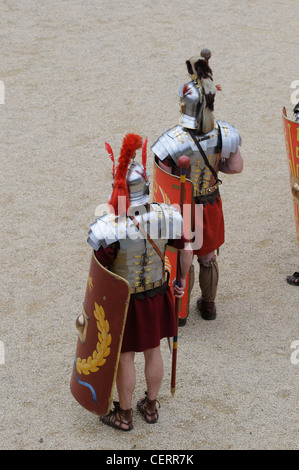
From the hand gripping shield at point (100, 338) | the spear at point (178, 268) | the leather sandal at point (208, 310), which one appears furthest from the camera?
the leather sandal at point (208, 310)

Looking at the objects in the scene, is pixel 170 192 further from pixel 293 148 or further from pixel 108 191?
pixel 108 191

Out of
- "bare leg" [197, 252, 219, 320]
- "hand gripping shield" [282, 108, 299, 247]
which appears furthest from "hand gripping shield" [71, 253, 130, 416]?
"hand gripping shield" [282, 108, 299, 247]

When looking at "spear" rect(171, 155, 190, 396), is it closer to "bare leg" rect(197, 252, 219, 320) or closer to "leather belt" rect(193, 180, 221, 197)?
"leather belt" rect(193, 180, 221, 197)

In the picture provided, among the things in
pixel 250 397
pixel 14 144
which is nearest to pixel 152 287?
pixel 250 397

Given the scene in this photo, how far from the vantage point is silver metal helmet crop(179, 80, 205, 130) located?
4855 mm

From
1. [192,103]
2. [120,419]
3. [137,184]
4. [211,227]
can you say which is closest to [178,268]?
[137,184]

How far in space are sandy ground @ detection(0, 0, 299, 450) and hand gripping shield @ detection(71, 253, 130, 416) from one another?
0.33m

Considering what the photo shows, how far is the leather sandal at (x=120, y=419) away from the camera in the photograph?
4.60 metres

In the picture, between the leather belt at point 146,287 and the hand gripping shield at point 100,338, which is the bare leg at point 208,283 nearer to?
the leather belt at point 146,287

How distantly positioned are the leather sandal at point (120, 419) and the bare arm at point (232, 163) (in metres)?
1.75

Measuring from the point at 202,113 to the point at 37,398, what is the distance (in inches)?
82.5

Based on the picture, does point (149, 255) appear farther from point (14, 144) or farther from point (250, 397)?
point (14, 144)

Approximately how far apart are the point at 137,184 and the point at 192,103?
3.49ft

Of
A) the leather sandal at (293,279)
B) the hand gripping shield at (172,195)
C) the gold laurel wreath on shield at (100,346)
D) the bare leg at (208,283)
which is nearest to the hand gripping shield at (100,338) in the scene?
the gold laurel wreath on shield at (100,346)
